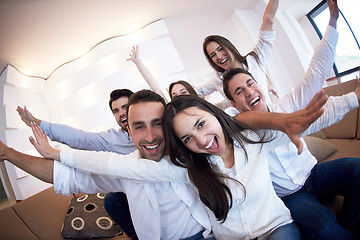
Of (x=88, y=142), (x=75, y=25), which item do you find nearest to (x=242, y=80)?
(x=88, y=142)

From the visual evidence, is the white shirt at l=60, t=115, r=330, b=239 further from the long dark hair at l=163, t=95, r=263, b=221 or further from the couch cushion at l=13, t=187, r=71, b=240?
the couch cushion at l=13, t=187, r=71, b=240

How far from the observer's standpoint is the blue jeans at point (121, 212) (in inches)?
44.6

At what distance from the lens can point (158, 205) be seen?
0.81 metres

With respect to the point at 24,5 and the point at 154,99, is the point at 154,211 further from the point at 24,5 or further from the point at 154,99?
the point at 24,5

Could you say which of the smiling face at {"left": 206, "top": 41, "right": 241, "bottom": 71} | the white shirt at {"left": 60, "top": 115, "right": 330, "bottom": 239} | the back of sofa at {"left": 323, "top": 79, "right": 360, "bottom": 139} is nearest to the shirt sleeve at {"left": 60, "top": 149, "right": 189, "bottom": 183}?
the white shirt at {"left": 60, "top": 115, "right": 330, "bottom": 239}

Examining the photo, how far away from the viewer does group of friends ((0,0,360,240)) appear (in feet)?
2.18

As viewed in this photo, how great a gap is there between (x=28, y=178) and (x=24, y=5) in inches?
46.7

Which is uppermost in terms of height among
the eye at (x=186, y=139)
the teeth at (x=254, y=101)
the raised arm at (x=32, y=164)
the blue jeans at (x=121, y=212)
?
the raised arm at (x=32, y=164)

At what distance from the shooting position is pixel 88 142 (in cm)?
145

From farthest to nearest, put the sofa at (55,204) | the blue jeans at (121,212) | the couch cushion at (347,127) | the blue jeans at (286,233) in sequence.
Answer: the couch cushion at (347,127) < the blue jeans at (121,212) < the sofa at (55,204) < the blue jeans at (286,233)

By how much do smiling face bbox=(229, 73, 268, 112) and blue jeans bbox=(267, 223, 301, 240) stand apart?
1.88 feet

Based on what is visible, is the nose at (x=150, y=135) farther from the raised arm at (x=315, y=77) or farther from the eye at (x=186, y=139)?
the raised arm at (x=315, y=77)

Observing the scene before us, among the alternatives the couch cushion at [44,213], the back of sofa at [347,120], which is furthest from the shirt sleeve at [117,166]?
the back of sofa at [347,120]

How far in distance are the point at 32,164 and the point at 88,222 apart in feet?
2.75
